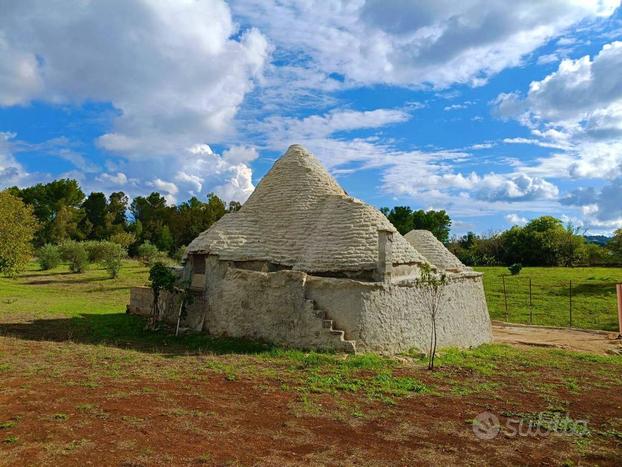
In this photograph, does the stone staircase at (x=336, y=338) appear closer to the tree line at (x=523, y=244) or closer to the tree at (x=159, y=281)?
the tree at (x=159, y=281)

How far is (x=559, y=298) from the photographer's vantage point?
32062 mm

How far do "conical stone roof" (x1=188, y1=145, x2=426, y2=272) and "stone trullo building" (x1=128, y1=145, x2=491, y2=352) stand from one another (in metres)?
0.04

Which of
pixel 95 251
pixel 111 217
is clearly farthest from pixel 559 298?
pixel 111 217

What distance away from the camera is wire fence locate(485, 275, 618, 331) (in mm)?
27688

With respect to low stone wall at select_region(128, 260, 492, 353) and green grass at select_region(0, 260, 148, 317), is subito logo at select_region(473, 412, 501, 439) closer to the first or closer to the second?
low stone wall at select_region(128, 260, 492, 353)

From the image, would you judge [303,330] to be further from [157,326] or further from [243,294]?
[157,326]

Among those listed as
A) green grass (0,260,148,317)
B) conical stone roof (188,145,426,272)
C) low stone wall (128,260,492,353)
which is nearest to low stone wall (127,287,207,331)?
low stone wall (128,260,492,353)

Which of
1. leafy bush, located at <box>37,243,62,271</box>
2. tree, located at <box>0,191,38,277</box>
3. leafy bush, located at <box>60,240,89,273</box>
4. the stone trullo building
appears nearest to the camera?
the stone trullo building

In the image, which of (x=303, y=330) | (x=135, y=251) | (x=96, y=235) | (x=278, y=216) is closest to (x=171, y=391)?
(x=303, y=330)

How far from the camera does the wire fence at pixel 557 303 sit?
Answer: 27688 mm

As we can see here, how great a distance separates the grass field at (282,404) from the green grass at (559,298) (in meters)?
12.4

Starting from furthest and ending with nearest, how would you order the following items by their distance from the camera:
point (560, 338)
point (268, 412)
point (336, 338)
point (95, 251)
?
point (95, 251)
point (560, 338)
point (336, 338)
point (268, 412)

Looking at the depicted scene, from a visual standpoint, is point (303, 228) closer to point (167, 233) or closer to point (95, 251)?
point (95, 251)

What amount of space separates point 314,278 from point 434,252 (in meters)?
9.49
